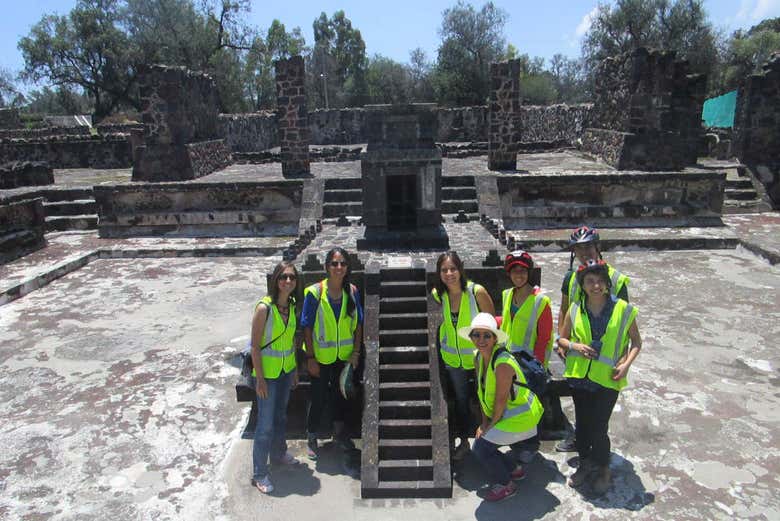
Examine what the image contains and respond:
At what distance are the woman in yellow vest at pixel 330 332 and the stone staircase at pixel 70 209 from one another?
9.50m

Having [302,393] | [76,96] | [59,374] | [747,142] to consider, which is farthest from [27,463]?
[76,96]

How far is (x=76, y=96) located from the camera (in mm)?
39719

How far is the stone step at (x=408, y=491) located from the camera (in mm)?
3568

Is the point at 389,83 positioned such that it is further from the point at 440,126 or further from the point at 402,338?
the point at 402,338

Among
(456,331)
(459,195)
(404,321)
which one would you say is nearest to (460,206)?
(459,195)

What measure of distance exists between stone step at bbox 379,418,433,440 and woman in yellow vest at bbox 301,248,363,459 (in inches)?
10.6

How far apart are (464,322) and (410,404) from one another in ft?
2.67

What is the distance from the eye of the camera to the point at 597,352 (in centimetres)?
332

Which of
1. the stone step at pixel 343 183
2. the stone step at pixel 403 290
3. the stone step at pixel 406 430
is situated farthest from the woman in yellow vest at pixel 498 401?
the stone step at pixel 343 183

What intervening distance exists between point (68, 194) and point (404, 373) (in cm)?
1083

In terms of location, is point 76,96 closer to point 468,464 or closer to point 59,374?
point 59,374

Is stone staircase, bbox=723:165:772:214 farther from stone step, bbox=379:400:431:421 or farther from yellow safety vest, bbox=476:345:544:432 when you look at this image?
yellow safety vest, bbox=476:345:544:432

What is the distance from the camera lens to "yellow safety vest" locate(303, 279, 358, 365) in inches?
152

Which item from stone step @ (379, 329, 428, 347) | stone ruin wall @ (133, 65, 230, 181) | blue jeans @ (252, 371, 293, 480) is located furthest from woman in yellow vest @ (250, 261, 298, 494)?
stone ruin wall @ (133, 65, 230, 181)
